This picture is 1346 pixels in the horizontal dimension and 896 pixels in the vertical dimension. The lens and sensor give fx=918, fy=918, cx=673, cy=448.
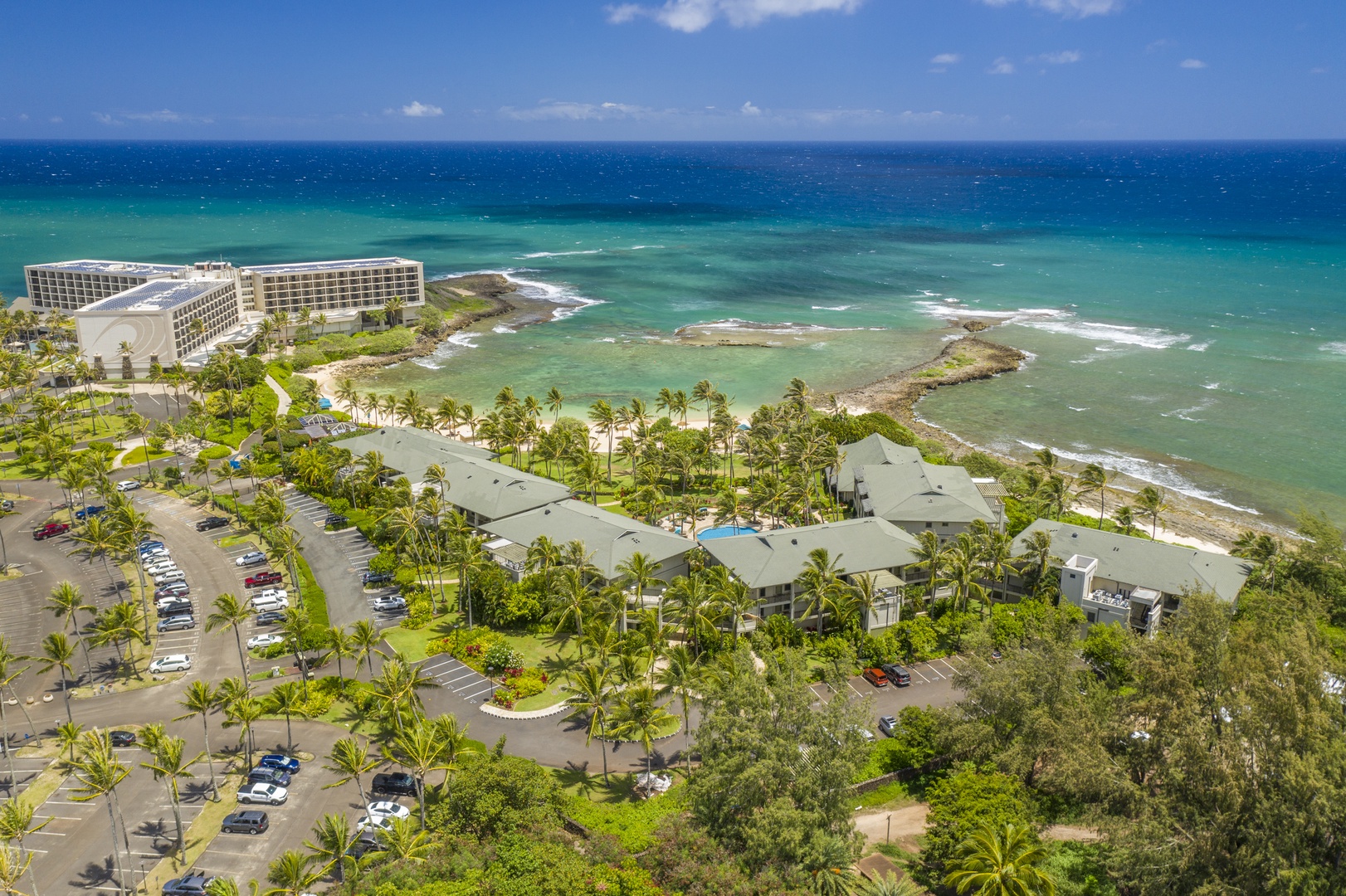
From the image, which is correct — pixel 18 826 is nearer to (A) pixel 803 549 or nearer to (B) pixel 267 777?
(B) pixel 267 777

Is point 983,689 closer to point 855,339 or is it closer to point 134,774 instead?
point 134,774

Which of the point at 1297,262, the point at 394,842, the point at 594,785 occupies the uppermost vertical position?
the point at 1297,262

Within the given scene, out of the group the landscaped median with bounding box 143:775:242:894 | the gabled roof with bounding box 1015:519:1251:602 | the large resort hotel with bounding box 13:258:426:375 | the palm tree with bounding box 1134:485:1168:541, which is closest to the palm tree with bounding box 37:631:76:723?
the landscaped median with bounding box 143:775:242:894

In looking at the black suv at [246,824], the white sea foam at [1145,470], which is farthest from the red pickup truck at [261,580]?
the white sea foam at [1145,470]

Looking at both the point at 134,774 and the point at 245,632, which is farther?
the point at 245,632

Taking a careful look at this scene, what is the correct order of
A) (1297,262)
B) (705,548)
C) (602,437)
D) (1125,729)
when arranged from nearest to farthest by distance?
(1125,729) → (705,548) → (602,437) → (1297,262)

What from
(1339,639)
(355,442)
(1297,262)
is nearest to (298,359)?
(355,442)

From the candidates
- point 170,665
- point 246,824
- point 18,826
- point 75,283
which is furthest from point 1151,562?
point 75,283
